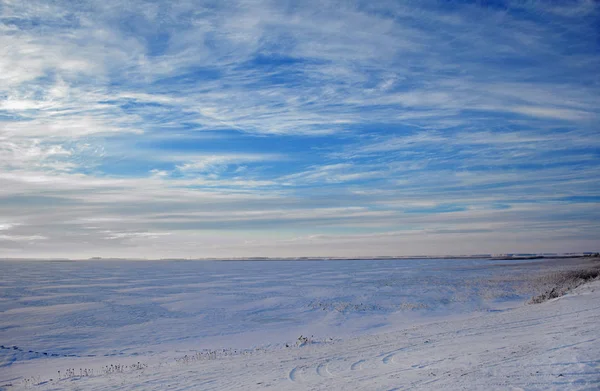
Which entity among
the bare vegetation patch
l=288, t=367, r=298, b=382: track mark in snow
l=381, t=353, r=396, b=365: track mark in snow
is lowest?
the bare vegetation patch

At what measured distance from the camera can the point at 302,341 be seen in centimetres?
1770

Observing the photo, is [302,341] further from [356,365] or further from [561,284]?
[561,284]

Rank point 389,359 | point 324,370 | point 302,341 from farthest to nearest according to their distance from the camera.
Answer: point 302,341 → point 389,359 → point 324,370

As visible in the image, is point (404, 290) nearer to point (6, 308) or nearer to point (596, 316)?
point (596, 316)

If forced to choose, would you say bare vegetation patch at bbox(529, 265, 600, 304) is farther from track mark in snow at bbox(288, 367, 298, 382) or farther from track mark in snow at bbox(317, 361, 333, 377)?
track mark in snow at bbox(288, 367, 298, 382)

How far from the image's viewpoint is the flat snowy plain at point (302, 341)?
9742 millimetres

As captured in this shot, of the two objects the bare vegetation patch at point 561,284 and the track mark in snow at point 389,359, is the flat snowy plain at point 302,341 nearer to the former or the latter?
the track mark in snow at point 389,359

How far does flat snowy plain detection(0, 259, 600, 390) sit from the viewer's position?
32.0 ft

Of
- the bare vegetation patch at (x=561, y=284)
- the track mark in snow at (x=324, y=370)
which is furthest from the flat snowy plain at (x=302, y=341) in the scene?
the bare vegetation patch at (x=561, y=284)

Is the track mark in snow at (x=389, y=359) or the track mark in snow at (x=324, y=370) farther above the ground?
the track mark in snow at (x=389, y=359)

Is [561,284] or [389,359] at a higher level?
[389,359]

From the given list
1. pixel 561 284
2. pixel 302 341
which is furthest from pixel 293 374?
pixel 561 284

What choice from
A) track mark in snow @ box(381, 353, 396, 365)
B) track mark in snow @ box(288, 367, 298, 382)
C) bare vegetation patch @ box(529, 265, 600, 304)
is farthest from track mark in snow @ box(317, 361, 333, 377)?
bare vegetation patch @ box(529, 265, 600, 304)

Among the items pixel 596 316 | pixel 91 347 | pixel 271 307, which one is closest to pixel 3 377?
pixel 91 347
